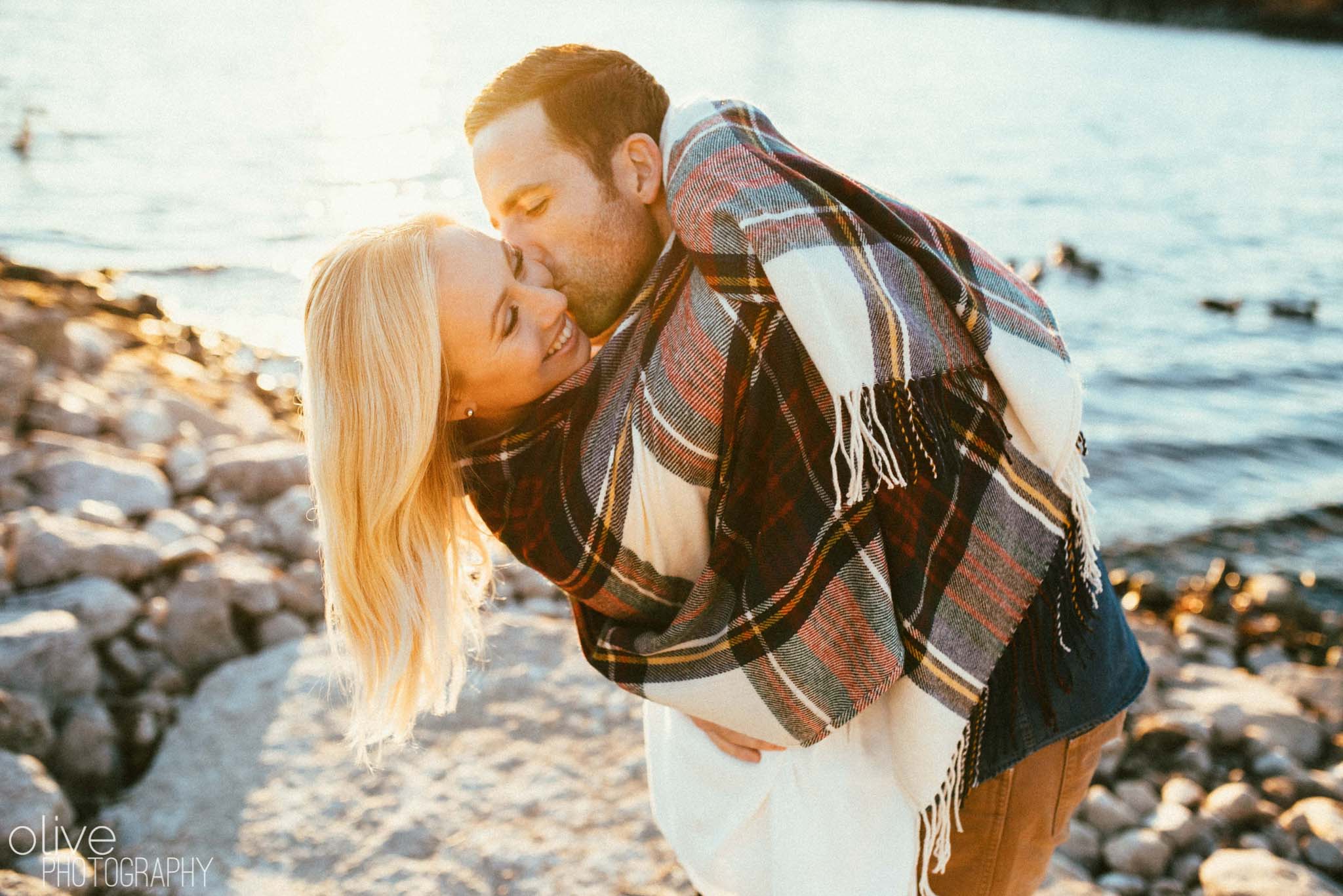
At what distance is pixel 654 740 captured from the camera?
7.64 feet

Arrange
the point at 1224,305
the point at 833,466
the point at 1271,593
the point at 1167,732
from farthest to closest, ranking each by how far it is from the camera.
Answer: the point at 1224,305 → the point at 1271,593 → the point at 1167,732 → the point at 833,466

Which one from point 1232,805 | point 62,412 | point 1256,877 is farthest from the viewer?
point 62,412

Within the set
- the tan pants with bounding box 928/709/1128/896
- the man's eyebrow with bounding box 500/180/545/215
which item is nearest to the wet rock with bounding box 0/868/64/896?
the man's eyebrow with bounding box 500/180/545/215

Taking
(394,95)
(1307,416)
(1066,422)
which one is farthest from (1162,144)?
(1066,422)

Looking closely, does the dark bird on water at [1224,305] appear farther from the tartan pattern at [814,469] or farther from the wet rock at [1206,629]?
the tartan pattern at [814,469]

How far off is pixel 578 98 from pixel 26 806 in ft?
7.74

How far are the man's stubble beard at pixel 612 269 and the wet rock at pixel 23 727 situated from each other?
6.83ft

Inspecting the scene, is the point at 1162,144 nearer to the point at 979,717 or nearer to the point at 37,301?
the point at 37,301

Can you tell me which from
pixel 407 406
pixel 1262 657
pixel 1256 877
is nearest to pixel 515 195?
pixel 407 406

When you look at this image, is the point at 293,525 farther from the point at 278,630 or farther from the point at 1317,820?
the point at 1317,820

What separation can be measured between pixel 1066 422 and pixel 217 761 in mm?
2675

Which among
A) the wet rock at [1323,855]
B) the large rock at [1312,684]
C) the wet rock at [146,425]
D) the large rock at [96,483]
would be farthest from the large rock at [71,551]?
the large rock at [1312,684]

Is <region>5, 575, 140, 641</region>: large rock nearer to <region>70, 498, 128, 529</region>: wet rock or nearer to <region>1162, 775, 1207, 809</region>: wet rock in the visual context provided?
<region>70, 498, 128, 529</region>: wet rock

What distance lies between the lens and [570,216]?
236 cm
